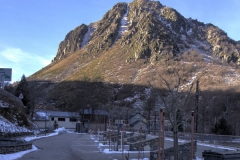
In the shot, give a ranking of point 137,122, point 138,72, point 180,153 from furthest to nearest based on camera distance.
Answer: point 138,72
point 137,122
point 180,153

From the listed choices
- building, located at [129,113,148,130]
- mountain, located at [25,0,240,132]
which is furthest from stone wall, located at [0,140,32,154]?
mountain, located at [25,0,240,132]

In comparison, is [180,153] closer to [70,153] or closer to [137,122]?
[70,153]

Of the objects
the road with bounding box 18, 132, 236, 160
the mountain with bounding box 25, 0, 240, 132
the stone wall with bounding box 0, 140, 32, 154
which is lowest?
the road with bounding box 18, 132, 236, 160

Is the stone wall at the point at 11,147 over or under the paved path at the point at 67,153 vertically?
over

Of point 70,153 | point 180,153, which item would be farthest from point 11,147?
point 180,153

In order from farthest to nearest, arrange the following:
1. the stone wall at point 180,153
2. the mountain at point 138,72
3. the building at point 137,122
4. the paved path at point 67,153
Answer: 1. the mountain at point 138,72
2. the building at point 137,122
3. the paved path at point 67,153
4. the stone wall at point 180,153

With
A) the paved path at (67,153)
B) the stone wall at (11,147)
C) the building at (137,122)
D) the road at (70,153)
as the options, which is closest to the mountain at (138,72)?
the building at (137,122)

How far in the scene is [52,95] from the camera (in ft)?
454

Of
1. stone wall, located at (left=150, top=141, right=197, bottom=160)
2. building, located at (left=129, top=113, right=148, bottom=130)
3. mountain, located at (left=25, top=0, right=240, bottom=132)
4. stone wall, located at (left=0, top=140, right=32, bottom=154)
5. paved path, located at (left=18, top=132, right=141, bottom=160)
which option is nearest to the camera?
stone wall, located at (left=150, top=141, right=197, bottom=160)

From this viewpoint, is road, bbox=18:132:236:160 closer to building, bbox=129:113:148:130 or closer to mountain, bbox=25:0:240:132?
building, bbox=129:113:148:130

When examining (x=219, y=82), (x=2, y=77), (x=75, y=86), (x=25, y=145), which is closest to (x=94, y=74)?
(x=75, y=86)

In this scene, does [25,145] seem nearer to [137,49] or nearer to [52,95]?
[52,95]

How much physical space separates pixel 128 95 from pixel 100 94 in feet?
38.9

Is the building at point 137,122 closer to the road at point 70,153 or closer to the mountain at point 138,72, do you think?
the mountain at point 138,72
